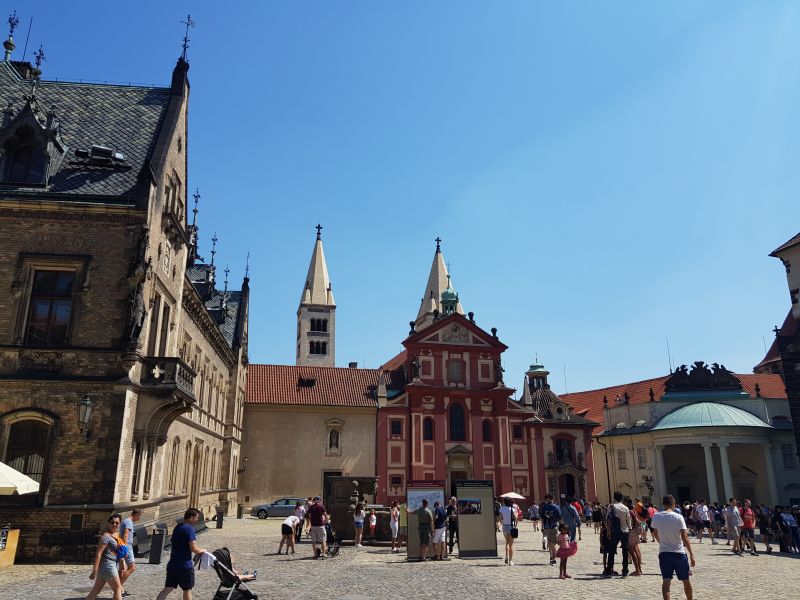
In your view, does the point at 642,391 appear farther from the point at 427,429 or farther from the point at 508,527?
the point at 508,527

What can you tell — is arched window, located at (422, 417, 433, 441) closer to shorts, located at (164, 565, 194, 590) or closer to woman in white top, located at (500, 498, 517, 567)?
woman in white top, located at (500, 498, 517, 567)

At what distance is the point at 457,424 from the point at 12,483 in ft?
125

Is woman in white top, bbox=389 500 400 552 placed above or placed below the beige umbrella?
below

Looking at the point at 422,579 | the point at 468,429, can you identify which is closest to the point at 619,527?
the point at 422,579

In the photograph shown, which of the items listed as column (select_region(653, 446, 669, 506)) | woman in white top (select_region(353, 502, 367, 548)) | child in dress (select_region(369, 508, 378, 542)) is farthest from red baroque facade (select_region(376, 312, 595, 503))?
woman in white top (select_region(353, 502, 367, 548))

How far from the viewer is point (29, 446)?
55.8 feet

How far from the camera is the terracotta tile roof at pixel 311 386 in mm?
46531

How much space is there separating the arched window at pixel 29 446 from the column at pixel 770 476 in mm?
50808

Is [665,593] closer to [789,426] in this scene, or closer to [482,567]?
[482,567]

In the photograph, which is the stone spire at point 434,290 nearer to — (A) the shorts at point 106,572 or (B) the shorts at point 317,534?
(B) the shorts at point 317,534

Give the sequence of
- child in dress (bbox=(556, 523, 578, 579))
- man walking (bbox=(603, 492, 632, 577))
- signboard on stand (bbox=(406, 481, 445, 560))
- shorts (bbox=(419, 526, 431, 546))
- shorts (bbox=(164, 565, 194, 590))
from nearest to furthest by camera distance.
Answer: shorts (bbox=(164, 565, 194, 590)) < child in dress (bbox=(556, 523, 578, 579)) < man walking (bbox=(603, 492, 632, 577)) < shorts (bbox=(419, 526, 431, 546)) < signboard on stand (bbox=(406, 481, 445, 560))

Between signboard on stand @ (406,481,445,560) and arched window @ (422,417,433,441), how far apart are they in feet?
80.7

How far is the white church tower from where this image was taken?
79375 millimetres

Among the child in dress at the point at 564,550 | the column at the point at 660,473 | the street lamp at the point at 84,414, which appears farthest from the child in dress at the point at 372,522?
the column at the point at 660,473
